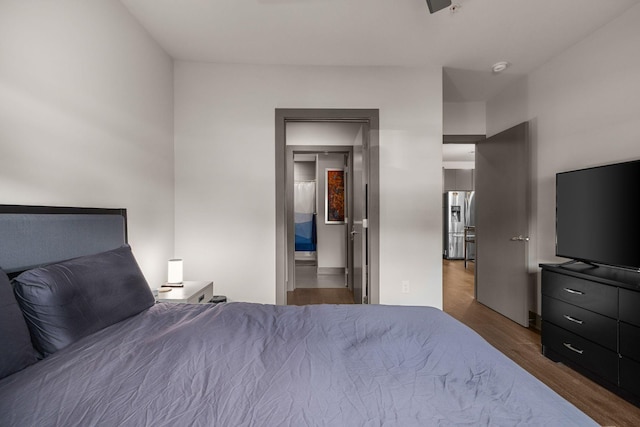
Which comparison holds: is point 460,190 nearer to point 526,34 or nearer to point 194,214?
point 526,34

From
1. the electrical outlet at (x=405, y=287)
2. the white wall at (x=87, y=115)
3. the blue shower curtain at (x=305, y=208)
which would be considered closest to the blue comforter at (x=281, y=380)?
the white wall at (x=87, y=115)

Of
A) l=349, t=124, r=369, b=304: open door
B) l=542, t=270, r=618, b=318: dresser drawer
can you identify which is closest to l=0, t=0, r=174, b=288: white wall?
l=349, t=124, r=369, b=304: open door

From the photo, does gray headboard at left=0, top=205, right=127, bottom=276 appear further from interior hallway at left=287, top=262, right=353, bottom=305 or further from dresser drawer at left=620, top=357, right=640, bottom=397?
dresser drawer at left=620, top=357, right=640, bottom=397

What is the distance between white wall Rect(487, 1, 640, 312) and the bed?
223cm

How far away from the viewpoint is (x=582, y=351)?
233 centimetres

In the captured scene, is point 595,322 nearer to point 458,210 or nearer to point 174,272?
point 174,272

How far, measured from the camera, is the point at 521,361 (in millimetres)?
2600

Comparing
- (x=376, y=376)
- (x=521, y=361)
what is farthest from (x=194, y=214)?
(x=521, y=361)

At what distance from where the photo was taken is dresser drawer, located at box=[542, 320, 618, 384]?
2126mm

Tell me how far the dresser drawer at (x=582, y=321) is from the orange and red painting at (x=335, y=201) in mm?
3561

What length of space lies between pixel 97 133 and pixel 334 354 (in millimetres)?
1976

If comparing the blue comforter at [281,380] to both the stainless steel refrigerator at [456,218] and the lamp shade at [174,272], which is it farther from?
the stainless steel refrigerator at [456,218]

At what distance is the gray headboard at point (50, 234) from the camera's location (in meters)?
1.35

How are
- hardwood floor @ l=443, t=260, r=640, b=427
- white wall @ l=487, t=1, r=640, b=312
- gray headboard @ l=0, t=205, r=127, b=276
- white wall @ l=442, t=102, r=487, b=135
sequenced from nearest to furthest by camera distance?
gray headboard @ l=0, t=205, r=127, b=276, hardwood floor @ l=443, t=260, r=640, b=427, white wall @ l=487, t=1, r=640, b=312, white wall @ l=442, t=102, r=487, b=135
